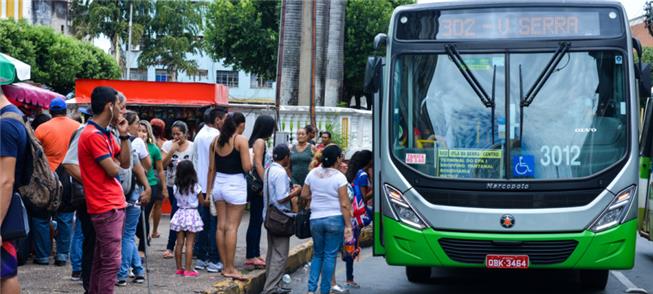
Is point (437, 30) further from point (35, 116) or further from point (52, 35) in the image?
point (52, 35)

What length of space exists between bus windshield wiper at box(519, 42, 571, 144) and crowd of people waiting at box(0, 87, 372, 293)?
5.88 feet

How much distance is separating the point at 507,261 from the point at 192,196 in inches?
132

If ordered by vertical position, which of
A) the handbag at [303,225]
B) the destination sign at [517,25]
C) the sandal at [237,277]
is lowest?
the sandal at [237,277]

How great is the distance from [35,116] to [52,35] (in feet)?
134

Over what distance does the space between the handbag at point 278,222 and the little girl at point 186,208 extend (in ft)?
3.18

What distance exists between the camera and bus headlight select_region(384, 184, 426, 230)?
10.1 m

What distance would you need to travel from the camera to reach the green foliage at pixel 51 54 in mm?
46388

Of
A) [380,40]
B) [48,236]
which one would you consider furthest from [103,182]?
[380,40]

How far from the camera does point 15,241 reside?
6156 millimetres

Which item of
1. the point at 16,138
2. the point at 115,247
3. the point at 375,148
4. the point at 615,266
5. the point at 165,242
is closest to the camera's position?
the point at 16,138

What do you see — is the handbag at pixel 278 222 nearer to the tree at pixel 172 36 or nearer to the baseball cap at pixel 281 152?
the baseball cap at pixel 281 152

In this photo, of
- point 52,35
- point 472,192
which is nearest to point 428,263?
point 472,192

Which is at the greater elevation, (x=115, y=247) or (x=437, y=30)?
(x=437, y=30)

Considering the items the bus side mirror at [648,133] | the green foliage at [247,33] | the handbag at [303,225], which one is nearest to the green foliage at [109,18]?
the green foliage at [247,33]
